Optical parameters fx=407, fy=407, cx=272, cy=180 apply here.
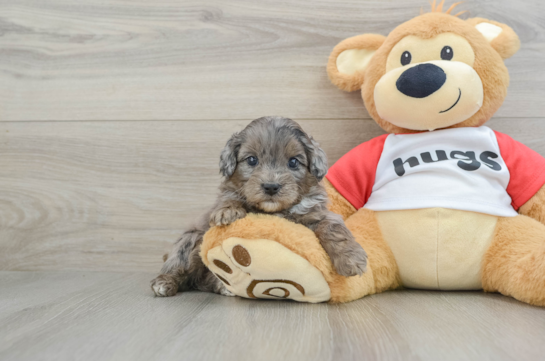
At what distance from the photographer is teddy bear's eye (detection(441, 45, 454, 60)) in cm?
163

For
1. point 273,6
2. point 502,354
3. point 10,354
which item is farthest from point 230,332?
point 273,6

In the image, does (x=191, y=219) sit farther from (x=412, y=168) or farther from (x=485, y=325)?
(x=485, y=325)

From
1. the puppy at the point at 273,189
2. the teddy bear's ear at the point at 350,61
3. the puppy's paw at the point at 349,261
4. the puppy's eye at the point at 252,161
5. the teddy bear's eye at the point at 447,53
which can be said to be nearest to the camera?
the puppy's paw at the point at 349,261

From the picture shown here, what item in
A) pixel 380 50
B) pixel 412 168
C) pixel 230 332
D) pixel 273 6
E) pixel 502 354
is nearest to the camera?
pixel 502 354

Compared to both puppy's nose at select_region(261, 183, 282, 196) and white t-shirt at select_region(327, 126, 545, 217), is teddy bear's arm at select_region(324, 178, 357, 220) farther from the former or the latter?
puppy's nose at select_region(261, 183, 282, 196)

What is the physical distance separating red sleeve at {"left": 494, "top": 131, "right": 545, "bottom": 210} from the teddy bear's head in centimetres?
18

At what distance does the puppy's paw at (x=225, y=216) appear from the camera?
140cm

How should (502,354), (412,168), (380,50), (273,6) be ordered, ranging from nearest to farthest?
(502,354) < (412,168) < (380,50) < (273,6)

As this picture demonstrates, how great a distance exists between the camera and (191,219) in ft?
7.01

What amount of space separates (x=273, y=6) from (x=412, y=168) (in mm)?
1117

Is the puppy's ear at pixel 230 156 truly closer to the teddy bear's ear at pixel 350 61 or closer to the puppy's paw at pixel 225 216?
the puppy's paw at pixel 225 216

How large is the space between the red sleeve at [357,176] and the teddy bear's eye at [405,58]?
1.20 feet

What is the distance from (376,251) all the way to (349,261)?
326 mm

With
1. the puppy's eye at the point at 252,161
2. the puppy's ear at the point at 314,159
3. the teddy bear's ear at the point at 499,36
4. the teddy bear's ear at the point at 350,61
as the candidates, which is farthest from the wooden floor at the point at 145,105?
the puppy's eye at the point at 252,161
